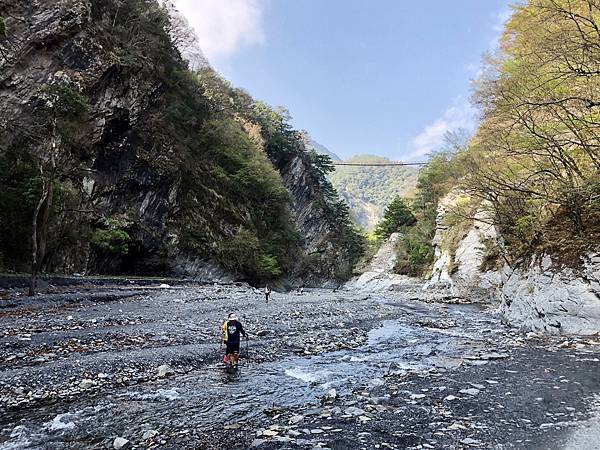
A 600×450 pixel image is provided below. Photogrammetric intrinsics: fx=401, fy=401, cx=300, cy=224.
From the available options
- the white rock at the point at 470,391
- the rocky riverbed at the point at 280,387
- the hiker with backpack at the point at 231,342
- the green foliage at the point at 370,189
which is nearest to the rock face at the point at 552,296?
the rocky riverbed at the point at 280,387

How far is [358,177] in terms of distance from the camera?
19888cm

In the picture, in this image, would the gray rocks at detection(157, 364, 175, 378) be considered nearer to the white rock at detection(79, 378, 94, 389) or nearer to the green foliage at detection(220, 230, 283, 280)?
the white rock at detection(79, 378, 94, 389)

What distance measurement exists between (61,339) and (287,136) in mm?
58259

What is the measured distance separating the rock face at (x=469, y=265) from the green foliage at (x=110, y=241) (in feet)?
74.7

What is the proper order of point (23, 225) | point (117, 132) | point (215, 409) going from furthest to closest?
point (117, 132) < point (23, 225) < point (215, 409)

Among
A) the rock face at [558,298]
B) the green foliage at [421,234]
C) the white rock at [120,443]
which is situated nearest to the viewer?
the white rock at [120,443]

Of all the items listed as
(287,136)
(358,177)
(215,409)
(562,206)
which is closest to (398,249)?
(287,136)

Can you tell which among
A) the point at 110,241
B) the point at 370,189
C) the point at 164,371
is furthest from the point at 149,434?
Result: the point at 370,189

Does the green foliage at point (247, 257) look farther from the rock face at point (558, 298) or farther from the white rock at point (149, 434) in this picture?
the white rock at point (149, 434)

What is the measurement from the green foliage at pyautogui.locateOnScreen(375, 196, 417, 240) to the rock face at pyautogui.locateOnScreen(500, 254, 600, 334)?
55.4 meters

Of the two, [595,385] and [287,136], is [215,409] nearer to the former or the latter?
[595,385]

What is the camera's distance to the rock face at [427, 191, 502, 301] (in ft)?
102

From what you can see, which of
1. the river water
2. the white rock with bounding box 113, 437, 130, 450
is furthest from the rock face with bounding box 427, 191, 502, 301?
the white rock with bounding box 113, 437, 130, 450

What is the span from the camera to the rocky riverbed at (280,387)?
5402mm
